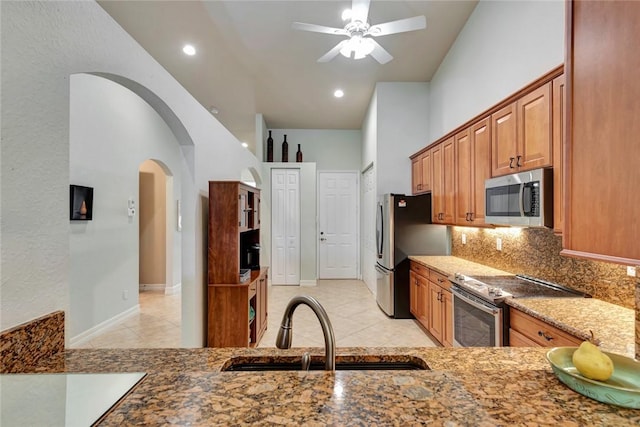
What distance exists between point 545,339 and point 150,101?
309 cm

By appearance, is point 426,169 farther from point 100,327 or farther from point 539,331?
point 100,327

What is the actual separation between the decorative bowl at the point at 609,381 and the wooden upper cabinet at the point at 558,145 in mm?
1365

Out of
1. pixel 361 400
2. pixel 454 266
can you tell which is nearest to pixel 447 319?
pixel 454 266

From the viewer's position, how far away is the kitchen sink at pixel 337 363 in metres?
1.08

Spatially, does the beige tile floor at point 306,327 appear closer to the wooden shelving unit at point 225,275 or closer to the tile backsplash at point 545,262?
the wooden shelving unit at point 225,275

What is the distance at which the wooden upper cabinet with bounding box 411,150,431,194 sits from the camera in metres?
4.26

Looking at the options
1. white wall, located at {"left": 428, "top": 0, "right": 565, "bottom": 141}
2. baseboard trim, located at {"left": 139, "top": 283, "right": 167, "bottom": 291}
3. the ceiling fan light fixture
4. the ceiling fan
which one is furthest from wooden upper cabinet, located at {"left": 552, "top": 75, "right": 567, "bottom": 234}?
baseboard trim, located at {"left": 139, "top": 283, "right": 167, "bottom": 291}

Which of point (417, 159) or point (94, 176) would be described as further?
point (417, 159)

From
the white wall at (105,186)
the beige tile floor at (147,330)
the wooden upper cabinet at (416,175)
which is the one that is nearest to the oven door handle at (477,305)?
the wooden upper cabinet at (416,175)

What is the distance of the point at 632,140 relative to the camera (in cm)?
107

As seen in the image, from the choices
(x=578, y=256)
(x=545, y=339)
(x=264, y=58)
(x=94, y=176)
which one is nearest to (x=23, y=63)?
(x=578, y=256)

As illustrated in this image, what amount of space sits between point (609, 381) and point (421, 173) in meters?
3.96

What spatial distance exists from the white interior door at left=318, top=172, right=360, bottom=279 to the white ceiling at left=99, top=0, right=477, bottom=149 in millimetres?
1791

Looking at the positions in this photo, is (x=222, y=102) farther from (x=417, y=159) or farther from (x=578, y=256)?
(x=578, y=256)
